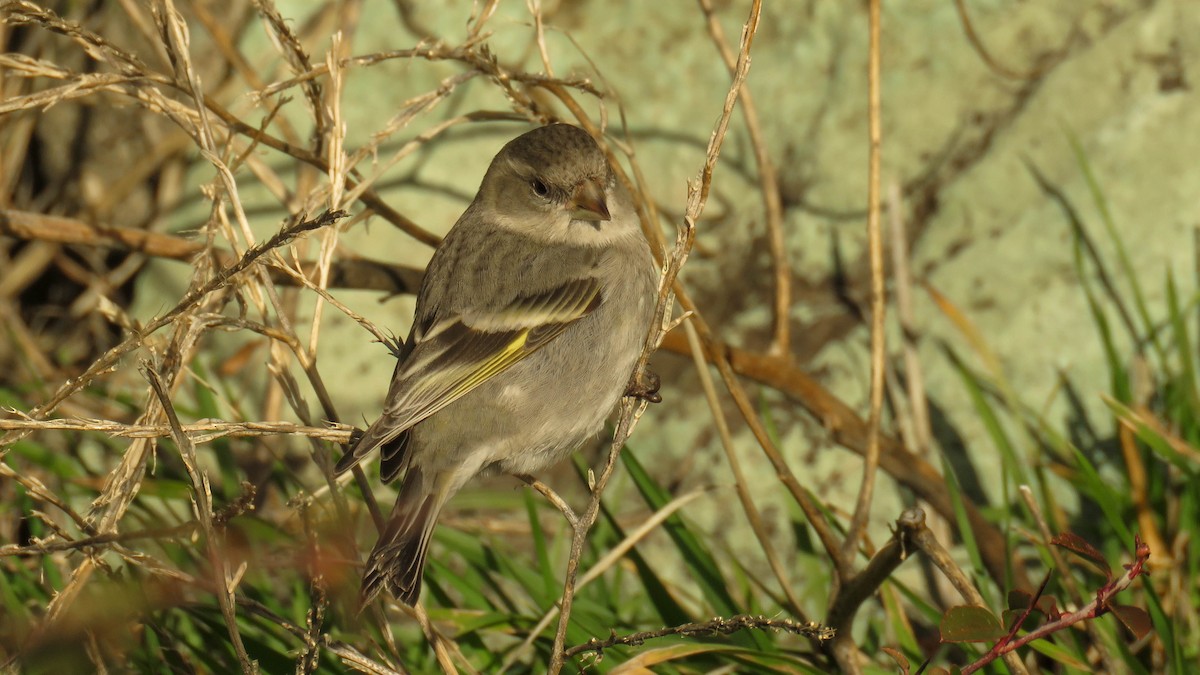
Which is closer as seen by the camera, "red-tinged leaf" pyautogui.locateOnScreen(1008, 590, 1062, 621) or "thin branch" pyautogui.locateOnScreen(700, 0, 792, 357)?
"red-tinged leaf" pyautogui.locateOnScreen(1008, 590, 1062, 621)

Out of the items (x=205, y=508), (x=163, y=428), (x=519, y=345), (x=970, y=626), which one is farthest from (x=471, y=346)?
(x=970, y=626)

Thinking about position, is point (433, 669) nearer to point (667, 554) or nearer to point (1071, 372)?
point (667, 554)

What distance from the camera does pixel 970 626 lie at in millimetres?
2361

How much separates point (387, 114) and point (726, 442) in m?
2.78

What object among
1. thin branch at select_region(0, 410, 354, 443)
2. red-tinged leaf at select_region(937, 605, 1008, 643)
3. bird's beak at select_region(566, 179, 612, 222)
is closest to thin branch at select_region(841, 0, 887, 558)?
bird's beak at select_region(566, 179, 612, 222)

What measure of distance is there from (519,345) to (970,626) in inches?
61.5

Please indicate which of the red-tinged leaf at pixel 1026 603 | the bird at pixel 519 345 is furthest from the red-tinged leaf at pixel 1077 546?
the bird at pixel 519 345

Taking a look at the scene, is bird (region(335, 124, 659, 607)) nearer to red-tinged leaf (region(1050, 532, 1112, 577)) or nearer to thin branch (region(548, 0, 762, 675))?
thin branch (region(548, 0, 762, 675))

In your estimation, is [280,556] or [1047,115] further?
[1047,115]

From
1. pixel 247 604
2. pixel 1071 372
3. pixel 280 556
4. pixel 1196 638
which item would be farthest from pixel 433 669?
pixel 1071 372

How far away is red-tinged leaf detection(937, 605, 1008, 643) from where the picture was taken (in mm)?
2352

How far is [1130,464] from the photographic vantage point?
4039 millimetres

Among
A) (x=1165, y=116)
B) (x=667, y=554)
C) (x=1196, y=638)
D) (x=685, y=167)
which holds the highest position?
(x=1165, y=116)

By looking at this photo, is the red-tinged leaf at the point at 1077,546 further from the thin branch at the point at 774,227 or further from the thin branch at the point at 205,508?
the thin branch at the point at 774,227
